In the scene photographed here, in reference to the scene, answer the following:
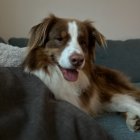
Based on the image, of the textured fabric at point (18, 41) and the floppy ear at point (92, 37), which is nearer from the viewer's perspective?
the floppy ear at point (92, 37)

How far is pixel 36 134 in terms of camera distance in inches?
48.4

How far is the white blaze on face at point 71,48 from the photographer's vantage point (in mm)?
1655

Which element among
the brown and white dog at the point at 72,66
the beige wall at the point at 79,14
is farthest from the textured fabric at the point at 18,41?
the brown and white dog at the point at 72,66

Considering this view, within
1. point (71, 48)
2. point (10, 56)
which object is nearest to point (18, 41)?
point (10, 56)

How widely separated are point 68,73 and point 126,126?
0.41 metres

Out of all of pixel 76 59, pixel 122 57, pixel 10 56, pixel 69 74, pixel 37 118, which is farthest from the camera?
pixel 122 57

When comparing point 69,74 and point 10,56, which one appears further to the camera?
point 10,56

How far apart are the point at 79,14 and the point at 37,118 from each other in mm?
1837

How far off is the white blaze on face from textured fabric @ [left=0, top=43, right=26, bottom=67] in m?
0.28

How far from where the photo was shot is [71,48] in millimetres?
1701

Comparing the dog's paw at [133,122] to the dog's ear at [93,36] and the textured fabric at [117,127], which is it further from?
the dog's ear at [93,36]

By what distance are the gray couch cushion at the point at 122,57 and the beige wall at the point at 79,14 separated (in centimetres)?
26

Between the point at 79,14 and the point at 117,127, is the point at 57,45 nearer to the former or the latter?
the point at 117,127

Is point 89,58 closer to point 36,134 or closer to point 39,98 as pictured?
point 39,98
